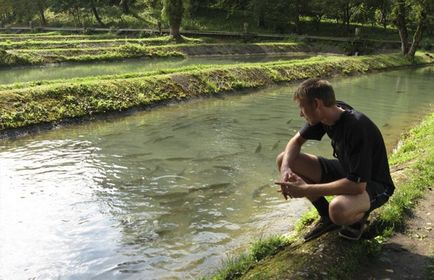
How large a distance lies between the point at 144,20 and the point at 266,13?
16.0 metres

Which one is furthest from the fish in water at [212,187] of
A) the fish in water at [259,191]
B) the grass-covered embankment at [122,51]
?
the grass-covered embankment at [122,51]

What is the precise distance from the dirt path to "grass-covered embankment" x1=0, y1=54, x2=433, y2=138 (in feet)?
36.0

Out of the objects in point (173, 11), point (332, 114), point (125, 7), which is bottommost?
point (332, 114)

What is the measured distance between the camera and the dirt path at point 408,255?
4.75 meters

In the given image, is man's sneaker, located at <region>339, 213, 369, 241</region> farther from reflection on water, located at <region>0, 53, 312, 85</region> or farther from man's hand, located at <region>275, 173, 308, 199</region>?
reflection on water, located at <region>0, 53, 312, 85</region>

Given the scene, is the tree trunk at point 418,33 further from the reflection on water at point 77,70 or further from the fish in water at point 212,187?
the fish in water at point 212,187

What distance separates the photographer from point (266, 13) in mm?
55375

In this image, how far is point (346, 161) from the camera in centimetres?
477

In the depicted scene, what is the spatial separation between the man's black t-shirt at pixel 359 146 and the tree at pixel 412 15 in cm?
3308

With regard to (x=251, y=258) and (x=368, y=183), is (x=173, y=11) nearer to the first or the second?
(x=251, y=258)

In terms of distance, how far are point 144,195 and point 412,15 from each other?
33.5m

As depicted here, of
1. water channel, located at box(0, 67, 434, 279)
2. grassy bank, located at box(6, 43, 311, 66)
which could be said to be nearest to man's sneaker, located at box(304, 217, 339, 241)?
water channel, located at box(0, 67, 434, 279)

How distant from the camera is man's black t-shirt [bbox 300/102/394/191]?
4.48m

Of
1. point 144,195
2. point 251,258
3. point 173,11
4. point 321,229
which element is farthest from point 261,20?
point 251,258
